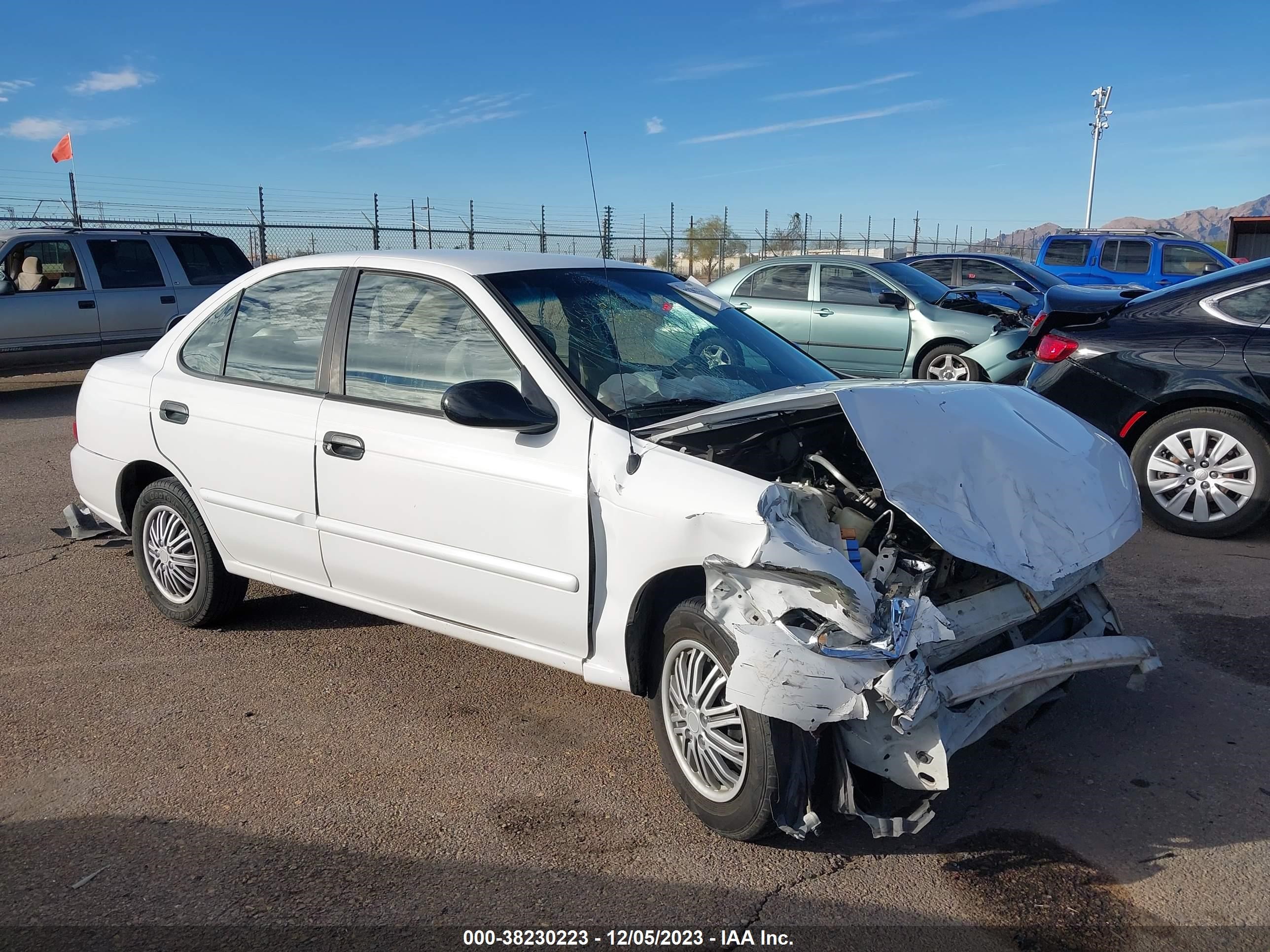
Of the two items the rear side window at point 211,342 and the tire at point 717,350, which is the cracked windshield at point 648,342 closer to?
the tire at point 717,350

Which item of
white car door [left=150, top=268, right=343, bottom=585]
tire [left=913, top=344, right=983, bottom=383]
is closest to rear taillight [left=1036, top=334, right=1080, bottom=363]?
tire [left=913, top=344, right=983, bottom=383]

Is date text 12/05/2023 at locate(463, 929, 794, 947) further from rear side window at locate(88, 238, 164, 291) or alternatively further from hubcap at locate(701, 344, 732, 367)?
rear side window at locate(88, 238, 164, 291)

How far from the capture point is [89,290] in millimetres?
12141

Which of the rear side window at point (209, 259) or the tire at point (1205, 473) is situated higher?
the rear side window at point (209, 259)

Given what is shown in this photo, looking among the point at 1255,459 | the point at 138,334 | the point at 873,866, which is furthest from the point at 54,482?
the point at 1255,459

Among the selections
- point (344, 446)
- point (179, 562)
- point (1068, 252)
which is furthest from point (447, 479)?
point (1068, 252)

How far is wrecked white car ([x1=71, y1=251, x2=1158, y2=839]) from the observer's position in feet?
9.45

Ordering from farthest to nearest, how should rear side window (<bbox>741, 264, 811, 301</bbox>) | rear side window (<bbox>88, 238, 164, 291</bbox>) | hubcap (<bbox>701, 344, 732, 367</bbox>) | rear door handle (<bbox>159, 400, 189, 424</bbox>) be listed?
rear side window (<bbox>88, 238, 164, 291</bbox>)
rear side window (<bbox>741, 264, 811, 301</bbox>)
rear door handle (<bbox>159, 400, 189, 424</bbox>)
hubcap (<bbox>701, 344, 732, 367</bbox>)

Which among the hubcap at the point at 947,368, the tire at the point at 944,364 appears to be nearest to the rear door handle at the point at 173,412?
the tire at the point at 944,364

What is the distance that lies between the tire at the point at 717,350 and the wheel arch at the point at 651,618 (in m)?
1.12

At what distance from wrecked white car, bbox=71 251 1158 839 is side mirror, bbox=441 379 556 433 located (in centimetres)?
1

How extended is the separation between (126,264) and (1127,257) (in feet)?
50.5

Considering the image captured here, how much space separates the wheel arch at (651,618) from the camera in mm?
3291

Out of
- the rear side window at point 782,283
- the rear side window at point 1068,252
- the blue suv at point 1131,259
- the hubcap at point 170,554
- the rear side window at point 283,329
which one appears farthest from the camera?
the rear side window at point 1068,252
